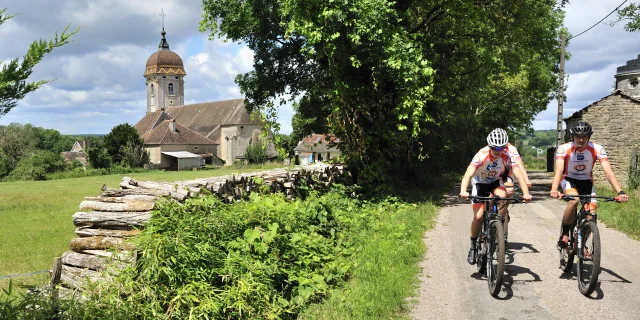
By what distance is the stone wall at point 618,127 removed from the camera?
18.2m

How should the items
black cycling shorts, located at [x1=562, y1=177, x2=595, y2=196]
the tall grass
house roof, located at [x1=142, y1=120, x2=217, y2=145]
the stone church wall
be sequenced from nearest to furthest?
1. black cycling shorts, located at [x1=562, y1=177, x2=595, y2=196]
2. the tall grass
3. house roof, located at [x1=142, y1=120, x2=217, y2=145]
4. the stone church wall

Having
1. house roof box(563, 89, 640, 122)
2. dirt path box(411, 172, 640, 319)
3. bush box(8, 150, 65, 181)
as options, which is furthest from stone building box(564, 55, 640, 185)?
bush box(8, 150, 65, 181)

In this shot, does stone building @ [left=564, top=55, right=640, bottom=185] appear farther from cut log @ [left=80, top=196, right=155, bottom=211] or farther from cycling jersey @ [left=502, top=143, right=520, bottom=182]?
cut log @ [left=80, top=196, right=155, bottom=211]

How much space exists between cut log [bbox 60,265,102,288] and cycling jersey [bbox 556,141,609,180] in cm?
616

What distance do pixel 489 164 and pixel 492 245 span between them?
1.10 metres

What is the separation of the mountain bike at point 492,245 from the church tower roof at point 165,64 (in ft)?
392

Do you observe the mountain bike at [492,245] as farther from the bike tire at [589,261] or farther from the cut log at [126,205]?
the cut log at [126,205]

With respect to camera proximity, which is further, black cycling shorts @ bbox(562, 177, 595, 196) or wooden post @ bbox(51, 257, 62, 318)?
black cycling shorts @ bbox(562, 177, 595, 196)

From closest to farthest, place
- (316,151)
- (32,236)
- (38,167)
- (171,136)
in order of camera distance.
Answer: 1. (32,236)
2. (38,167)
3. (316,151)
4. (171,136)

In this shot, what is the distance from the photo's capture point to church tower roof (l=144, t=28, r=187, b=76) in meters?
119

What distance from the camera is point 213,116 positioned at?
93875 mm

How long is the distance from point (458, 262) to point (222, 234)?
143 inches

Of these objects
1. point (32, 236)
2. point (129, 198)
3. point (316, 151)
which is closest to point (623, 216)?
point (129, 198)

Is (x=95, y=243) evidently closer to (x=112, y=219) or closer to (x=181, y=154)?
(x=112, y=219)
